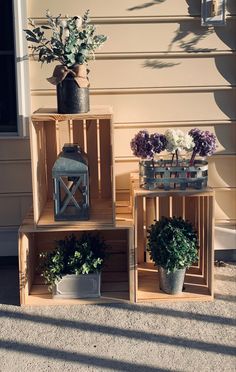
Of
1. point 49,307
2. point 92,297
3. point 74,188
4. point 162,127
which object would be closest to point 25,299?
point 49,307

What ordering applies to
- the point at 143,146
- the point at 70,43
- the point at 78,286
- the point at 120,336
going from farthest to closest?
the point at 78,286 < the point at 143,146 < the point at 70,43 < the point at 120,336

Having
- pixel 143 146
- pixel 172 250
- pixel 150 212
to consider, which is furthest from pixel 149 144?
pixel 150 212

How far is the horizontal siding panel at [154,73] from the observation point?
3297 millimetres

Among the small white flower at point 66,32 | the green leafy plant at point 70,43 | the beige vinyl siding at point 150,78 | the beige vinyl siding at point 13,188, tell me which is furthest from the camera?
the beige vinyl siding at point 13,188

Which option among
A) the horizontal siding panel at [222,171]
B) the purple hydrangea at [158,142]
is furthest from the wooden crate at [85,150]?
the horizontal siding panel at [222,171]

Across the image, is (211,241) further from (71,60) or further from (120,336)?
(71,60)

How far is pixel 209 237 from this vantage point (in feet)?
9.80

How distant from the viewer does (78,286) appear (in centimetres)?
300

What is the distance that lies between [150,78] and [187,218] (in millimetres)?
921

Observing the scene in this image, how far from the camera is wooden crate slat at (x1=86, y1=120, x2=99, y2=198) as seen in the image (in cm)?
334

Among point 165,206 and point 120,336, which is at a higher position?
point 165,206

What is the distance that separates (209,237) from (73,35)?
4.32ft

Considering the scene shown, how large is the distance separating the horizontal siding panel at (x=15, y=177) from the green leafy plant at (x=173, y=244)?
3.00 feet

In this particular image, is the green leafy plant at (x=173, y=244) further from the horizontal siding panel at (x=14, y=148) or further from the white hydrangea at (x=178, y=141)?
the horizontal siding panel at (x=14, y=148)
